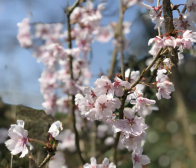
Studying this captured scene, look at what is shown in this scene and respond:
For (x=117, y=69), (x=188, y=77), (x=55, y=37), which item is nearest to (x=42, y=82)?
(x=55, y=37)

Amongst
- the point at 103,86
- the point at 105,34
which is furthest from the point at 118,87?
the point at 105,34

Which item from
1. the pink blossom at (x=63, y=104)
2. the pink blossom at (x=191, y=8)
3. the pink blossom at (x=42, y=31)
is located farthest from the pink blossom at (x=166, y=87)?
the pink blossom at (x=42, y=31)

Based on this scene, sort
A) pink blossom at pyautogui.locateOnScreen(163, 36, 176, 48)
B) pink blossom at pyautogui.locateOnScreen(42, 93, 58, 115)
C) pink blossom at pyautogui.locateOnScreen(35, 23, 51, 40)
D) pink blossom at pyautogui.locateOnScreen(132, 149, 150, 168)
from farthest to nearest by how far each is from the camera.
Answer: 1. pink blossom at pyautogui.locateOnScreen(35, 23, 51, 40)
2. pink blossom at pyautogui.locateOnScreen(42, 93, 58, 115)
3. pink blossom at pyautogui.locateOnScreen(132, 149, 150, 168)
4. pink blossom at pyautogui.locateOnScreen(163, 36, 176, 48)

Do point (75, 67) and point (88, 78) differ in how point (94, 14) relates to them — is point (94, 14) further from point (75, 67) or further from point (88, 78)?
point (88, 78)

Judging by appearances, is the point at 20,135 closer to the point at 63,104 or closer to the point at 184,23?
the point at 184,23

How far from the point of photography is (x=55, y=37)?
217 centimetres

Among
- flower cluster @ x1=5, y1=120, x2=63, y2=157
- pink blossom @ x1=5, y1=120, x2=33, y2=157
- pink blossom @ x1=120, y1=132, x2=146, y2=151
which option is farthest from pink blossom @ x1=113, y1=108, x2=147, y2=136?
pink blossom @ x1=5, y1=120, x2=33, y2=157

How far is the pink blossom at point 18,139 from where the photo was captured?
78cm

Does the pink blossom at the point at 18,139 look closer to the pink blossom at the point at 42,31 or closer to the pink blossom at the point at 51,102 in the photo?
the pink blossom at the point at 51,102

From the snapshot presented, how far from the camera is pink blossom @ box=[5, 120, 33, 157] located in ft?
2.55

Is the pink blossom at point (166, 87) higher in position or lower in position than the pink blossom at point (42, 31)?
lower

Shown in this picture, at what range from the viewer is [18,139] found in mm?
797

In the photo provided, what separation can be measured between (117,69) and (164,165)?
3.10m

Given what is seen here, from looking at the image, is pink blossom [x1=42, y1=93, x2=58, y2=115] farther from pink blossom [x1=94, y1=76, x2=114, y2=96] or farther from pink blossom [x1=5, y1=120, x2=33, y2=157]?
pink blossom [x1=94, y1=76, x2=114, y2=96]
